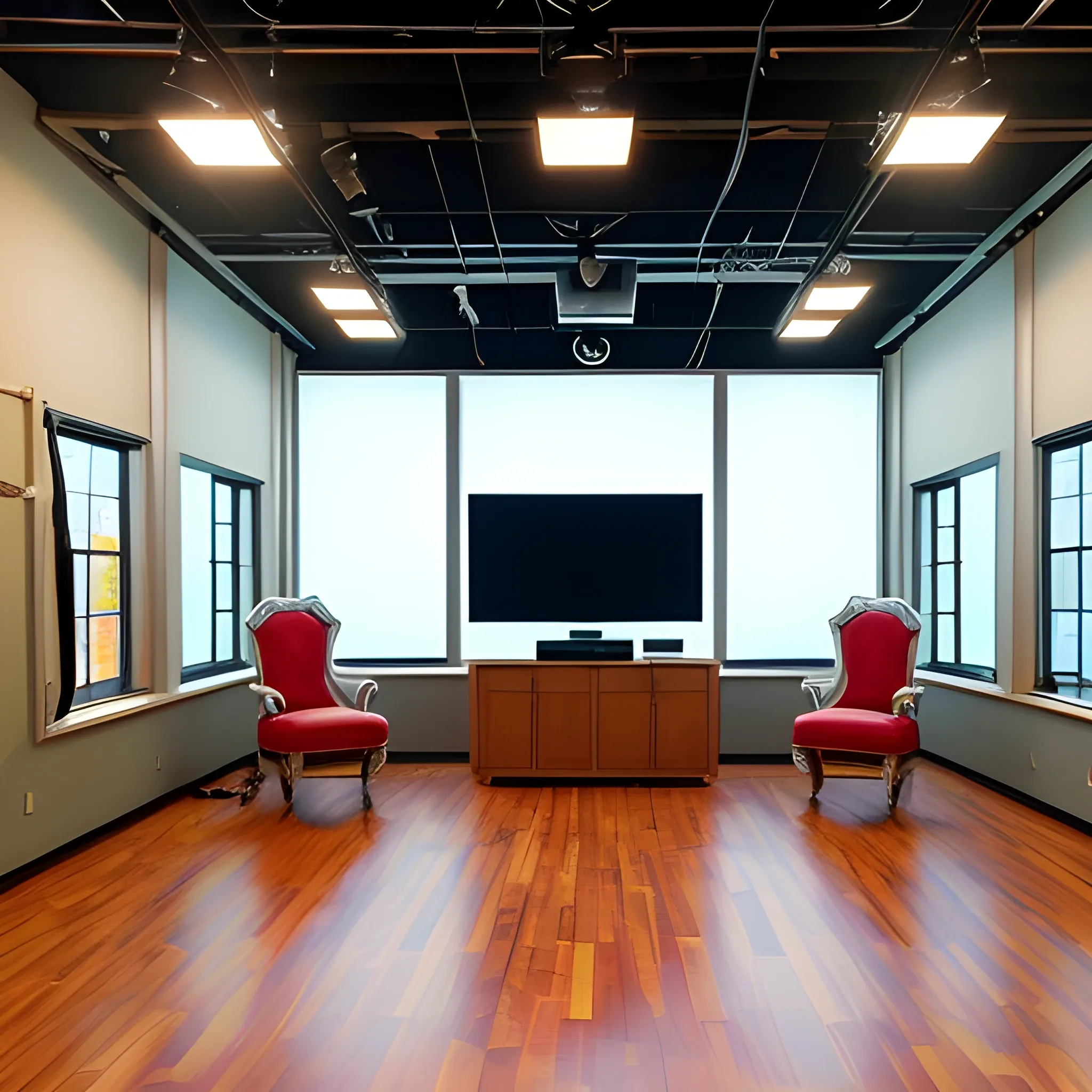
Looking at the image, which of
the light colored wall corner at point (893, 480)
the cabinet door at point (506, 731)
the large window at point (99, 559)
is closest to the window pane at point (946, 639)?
the light colored wall corner at point (893, 480)

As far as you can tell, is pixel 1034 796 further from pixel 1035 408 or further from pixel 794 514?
pixel 794 514

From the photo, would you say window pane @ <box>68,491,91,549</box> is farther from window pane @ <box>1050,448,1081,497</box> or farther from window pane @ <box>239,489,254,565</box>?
window pane @ <box>1050,448,1081,497</box>

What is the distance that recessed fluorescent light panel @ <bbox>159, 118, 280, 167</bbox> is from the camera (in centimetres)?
331

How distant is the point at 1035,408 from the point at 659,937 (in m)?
3.61

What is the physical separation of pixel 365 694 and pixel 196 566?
4.80ft

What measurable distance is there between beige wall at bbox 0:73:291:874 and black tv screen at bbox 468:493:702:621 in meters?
1.83

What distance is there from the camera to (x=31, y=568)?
3.65 meters

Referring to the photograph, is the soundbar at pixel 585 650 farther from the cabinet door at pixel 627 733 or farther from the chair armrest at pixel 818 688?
the chair armrest at pixel 818 688

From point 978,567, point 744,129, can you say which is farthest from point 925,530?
point 744,129

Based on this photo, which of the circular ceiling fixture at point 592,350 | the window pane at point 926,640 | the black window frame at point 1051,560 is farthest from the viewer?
the circular ceiling fixture at point 592,350

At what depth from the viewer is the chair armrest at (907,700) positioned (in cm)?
473

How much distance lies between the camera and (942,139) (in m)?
3.41

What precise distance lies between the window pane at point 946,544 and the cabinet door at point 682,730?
212cm

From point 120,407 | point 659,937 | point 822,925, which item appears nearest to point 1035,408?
point 822,925
